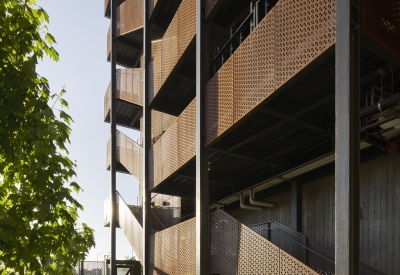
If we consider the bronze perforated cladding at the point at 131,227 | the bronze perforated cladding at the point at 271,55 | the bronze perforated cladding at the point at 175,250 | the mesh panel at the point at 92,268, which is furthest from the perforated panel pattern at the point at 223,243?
the mesh panel at the point at 92,268

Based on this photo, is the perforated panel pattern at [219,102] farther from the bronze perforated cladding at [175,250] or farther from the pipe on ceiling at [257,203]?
the pipe on ceiling at [257,203]

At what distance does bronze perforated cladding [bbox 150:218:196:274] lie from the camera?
1152cm

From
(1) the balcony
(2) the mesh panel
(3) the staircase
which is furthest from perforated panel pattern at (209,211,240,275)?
(2) the mesh panel

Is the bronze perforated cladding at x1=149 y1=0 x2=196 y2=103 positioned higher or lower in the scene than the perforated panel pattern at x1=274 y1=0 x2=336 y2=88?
higher

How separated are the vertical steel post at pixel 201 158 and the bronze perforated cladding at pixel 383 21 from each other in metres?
5.46

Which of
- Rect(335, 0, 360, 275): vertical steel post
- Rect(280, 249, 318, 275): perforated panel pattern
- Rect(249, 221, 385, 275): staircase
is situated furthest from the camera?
Rect(249, 221, 385, 275): staircase

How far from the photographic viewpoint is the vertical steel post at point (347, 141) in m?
5.21

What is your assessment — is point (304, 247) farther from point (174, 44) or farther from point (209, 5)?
point (174, 44)

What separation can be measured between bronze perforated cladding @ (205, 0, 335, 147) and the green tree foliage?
3631 mm

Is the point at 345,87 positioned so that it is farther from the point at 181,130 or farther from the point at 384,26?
the point at 181,130

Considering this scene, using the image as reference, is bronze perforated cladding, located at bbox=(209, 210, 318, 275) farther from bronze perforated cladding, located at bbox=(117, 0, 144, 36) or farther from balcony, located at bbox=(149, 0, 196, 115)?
bronze perforated cladding, located at bbox=(117, 0, 144, 36)

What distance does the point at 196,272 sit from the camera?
426 inches

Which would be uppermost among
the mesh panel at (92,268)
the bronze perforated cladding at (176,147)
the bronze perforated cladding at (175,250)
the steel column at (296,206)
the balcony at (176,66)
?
the balcony at (176,66)

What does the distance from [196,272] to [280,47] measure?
20.6ft
